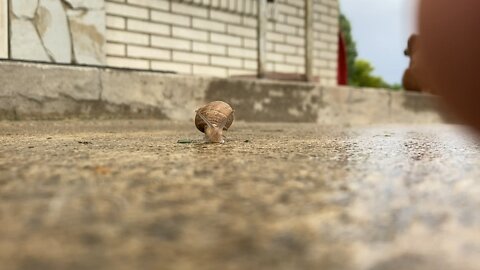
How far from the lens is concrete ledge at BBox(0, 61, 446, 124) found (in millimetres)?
3355

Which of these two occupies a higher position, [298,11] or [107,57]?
[298,11]

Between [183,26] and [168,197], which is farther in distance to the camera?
[183,26]

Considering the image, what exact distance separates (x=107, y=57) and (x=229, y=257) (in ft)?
14.5

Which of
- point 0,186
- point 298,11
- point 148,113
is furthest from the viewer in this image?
point 298,11

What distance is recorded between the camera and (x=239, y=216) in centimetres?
64

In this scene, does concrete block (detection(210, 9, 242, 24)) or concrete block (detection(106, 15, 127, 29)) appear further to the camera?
concrete block (detection(210, 9, 242, 24))

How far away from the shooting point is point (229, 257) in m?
0.50

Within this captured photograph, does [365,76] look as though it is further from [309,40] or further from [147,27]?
[147,27]

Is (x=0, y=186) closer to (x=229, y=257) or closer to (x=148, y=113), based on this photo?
(x=229, y=257)

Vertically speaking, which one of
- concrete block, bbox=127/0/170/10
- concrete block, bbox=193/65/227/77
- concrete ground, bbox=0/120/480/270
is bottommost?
concrete ground, bbox=0/120/480/270

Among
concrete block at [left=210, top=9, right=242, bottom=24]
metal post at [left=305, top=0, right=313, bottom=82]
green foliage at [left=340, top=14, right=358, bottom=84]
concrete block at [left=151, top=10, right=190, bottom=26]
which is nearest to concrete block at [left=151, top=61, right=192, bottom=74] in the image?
concrete block at [left=151, top=10, right=190, bottom=26]

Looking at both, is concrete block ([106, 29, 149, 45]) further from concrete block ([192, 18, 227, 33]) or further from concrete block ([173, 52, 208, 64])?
concrete block ([192, 18, 227, 33])

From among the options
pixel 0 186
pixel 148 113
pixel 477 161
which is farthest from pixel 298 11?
pixel 0 186

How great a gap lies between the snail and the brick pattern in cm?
298
